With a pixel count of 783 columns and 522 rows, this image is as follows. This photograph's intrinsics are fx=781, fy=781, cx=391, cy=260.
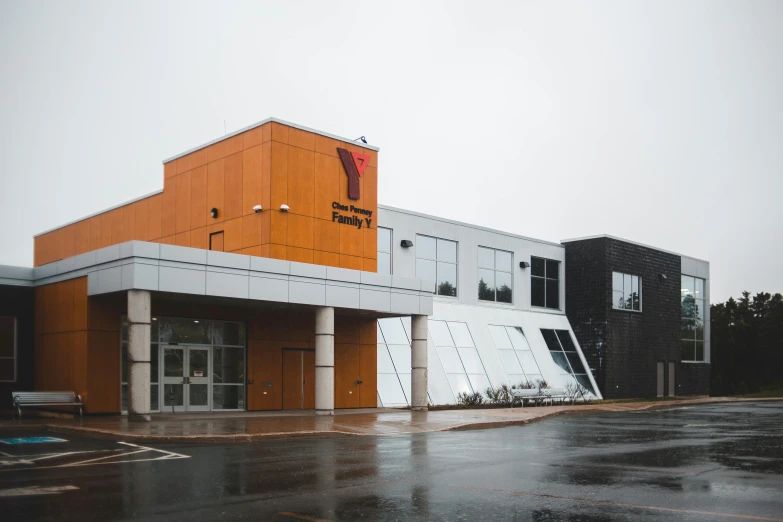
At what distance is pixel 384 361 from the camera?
1206 inches

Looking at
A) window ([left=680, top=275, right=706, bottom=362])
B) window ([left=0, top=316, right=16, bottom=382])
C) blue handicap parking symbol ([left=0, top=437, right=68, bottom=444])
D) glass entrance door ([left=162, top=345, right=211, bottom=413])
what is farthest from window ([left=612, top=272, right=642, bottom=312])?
blue handicap parking symbol ([left=0, top=437, right=68, bottom=444])

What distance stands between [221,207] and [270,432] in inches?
456

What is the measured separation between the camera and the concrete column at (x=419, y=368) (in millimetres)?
27094

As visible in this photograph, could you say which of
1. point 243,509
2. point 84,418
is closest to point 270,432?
point 84,418

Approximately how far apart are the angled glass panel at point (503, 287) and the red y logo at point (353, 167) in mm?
13098

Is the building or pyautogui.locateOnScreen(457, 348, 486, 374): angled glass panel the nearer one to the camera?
the building

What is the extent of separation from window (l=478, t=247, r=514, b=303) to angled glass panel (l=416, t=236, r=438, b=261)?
3.54 m

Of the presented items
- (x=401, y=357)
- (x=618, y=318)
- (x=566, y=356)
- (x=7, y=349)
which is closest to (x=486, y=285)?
(x=566, y=356)

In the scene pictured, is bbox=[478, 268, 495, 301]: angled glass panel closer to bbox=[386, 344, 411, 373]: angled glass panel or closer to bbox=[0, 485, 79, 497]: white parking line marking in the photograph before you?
bbox=[386, 344, 411, 373]: angled glass panel

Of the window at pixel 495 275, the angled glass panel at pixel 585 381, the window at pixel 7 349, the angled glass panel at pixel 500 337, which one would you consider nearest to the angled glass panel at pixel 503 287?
the window at pixel 495 275

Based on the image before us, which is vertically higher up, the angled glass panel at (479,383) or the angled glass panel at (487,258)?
the angled glass panel at (487,258)

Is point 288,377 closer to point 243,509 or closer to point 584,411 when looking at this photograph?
point 584,411

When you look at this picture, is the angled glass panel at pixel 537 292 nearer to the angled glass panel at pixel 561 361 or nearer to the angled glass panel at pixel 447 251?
the angled glass panel at pixel 561 361

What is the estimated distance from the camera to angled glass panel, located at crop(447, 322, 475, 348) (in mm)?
34375
